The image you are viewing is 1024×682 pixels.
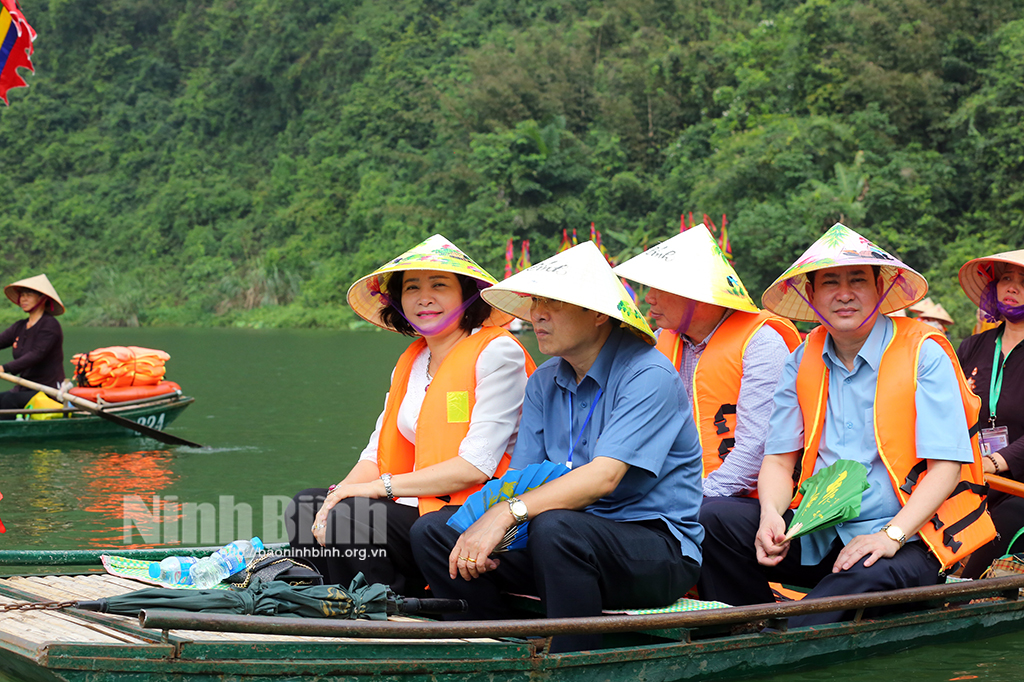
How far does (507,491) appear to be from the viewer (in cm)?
307

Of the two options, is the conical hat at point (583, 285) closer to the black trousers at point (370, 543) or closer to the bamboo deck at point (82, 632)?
the black trousers at point (370, 543)

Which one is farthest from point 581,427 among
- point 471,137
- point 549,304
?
point 471,137

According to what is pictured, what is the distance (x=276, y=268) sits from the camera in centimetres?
3712

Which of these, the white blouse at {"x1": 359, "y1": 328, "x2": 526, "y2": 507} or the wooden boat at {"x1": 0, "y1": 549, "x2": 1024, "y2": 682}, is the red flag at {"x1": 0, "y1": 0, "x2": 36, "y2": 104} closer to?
the wooden boat at {"x1": 0, "y1": 549, "x2": 1024, "y2": 682}

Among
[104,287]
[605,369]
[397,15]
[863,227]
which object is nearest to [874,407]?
[605,369]

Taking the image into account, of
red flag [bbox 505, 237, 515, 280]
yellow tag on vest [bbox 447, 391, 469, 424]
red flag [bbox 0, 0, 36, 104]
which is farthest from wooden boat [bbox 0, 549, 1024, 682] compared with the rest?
red flag [bbox 505, 237, 515, 280]

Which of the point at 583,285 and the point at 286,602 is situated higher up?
the point at 583,285

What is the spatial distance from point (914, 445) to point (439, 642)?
1.63m

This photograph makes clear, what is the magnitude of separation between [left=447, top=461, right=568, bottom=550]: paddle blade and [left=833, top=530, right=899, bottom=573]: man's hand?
984 millimetres

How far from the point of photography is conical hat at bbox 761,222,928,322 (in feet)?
11.2

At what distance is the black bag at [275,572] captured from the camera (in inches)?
131

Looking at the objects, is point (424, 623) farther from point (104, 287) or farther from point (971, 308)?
point (104, 287)

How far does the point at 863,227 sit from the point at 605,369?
889 inches

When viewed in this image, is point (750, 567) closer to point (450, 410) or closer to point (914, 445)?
point (914, 445)
